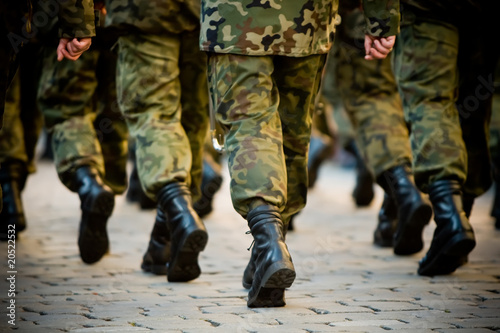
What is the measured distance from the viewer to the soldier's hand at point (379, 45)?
3650mm

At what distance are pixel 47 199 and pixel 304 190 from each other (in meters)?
4.87

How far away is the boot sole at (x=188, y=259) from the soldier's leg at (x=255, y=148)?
17.3 inches

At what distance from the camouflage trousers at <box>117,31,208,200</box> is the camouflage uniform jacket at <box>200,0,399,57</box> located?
70 cm

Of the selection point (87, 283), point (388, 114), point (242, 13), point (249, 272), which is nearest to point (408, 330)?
point (249, 272)

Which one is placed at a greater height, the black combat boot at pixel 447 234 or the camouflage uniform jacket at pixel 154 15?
the camouflage uniform jacket at pixel 154 15

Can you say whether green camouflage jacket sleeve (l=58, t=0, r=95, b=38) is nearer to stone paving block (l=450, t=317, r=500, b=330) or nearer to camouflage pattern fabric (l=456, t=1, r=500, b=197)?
camouflage pattern fabric (l=456, t=1, r=500, b=197)

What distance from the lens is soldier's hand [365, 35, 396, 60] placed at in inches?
144

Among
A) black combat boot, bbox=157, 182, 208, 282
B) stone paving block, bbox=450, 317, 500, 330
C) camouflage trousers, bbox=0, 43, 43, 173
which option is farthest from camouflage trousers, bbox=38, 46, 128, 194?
stone paving block, bbox=450, 317, 500, 330

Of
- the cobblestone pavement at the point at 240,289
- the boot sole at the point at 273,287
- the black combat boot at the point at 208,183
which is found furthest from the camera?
the black combat boot at the point at 208,183

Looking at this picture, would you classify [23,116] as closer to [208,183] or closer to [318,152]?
[208,183]

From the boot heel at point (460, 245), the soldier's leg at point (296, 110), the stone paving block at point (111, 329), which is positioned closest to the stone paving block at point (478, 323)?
the boot heel at point (460, 245)

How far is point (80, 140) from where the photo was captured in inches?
190

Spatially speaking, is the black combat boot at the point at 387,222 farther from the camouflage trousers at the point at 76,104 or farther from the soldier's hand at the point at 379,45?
the camouflage trousers at the point at 76,104

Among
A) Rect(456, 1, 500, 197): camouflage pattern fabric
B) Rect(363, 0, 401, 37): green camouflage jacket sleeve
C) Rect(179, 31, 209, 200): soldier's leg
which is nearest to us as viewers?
Rect(363, 0, 401, 37): green camouflage jacket sleeve
